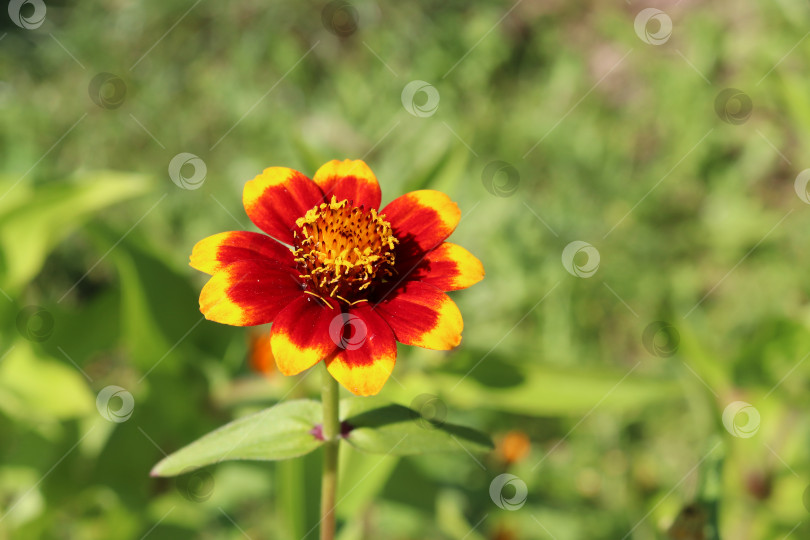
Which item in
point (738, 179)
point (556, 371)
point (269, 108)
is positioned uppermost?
point (738, 179)

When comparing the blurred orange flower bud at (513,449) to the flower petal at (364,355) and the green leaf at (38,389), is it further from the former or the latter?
the flower petal at (364,355)

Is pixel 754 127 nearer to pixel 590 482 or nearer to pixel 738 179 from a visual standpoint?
pixel 738 179

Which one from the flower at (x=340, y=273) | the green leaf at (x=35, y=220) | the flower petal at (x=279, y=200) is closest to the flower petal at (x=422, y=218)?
the flower at (x=340, y=273)

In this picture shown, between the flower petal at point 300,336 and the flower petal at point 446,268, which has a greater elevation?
the flower petal at point 446,268

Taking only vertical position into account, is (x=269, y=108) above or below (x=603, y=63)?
below

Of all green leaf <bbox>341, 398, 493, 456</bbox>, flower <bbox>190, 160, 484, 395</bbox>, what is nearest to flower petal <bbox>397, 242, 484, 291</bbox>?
flower <bbox>190, 160, 484, 395</bbox>

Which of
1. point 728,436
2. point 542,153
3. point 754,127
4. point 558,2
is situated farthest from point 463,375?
point 558,2

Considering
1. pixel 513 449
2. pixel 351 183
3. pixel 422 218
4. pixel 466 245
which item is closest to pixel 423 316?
pixel 422 218

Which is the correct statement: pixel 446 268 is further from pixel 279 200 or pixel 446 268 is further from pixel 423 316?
pixel 279 200
